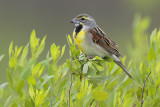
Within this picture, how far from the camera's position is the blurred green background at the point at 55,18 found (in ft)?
41.1

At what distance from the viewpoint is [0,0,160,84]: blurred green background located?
12516mm

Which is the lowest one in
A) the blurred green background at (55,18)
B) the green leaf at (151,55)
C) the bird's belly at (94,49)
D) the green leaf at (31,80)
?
the green leaf at (151,55)

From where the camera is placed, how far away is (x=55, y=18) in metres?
14.0

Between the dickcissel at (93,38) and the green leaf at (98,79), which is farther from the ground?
the dickcissel at (93,38)

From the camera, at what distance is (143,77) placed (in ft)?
9.97

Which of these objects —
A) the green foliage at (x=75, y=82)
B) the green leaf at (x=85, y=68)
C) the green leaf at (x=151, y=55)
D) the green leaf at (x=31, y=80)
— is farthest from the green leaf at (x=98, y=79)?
the green leaf at (x=31, y=80)

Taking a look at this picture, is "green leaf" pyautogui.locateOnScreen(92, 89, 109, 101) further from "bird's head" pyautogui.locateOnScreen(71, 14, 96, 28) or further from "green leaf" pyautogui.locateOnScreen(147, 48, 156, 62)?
"bird's head" pyautogui.locateOnScreen(71, 14, 96, 28)

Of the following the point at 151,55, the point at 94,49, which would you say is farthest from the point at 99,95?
the point at 94,49

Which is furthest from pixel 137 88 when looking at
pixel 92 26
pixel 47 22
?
pixel 47 22

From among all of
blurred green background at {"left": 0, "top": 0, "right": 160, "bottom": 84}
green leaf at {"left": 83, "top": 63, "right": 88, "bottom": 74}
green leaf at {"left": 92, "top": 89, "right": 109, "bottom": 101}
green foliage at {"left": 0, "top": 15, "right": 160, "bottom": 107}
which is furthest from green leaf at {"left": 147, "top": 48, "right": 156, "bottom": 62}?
blurred green background at {"left": 0, "top": 0, "right": 160, "bottom": 84}

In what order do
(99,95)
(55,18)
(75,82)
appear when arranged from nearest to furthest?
(99,95) → (75,82) → (55,18)

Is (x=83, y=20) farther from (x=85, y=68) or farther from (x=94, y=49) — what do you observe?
(x=85, y=68)

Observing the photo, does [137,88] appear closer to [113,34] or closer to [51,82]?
[51,82]

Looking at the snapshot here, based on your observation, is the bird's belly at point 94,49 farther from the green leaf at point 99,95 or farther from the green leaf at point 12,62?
the green leaf at point 99,95
